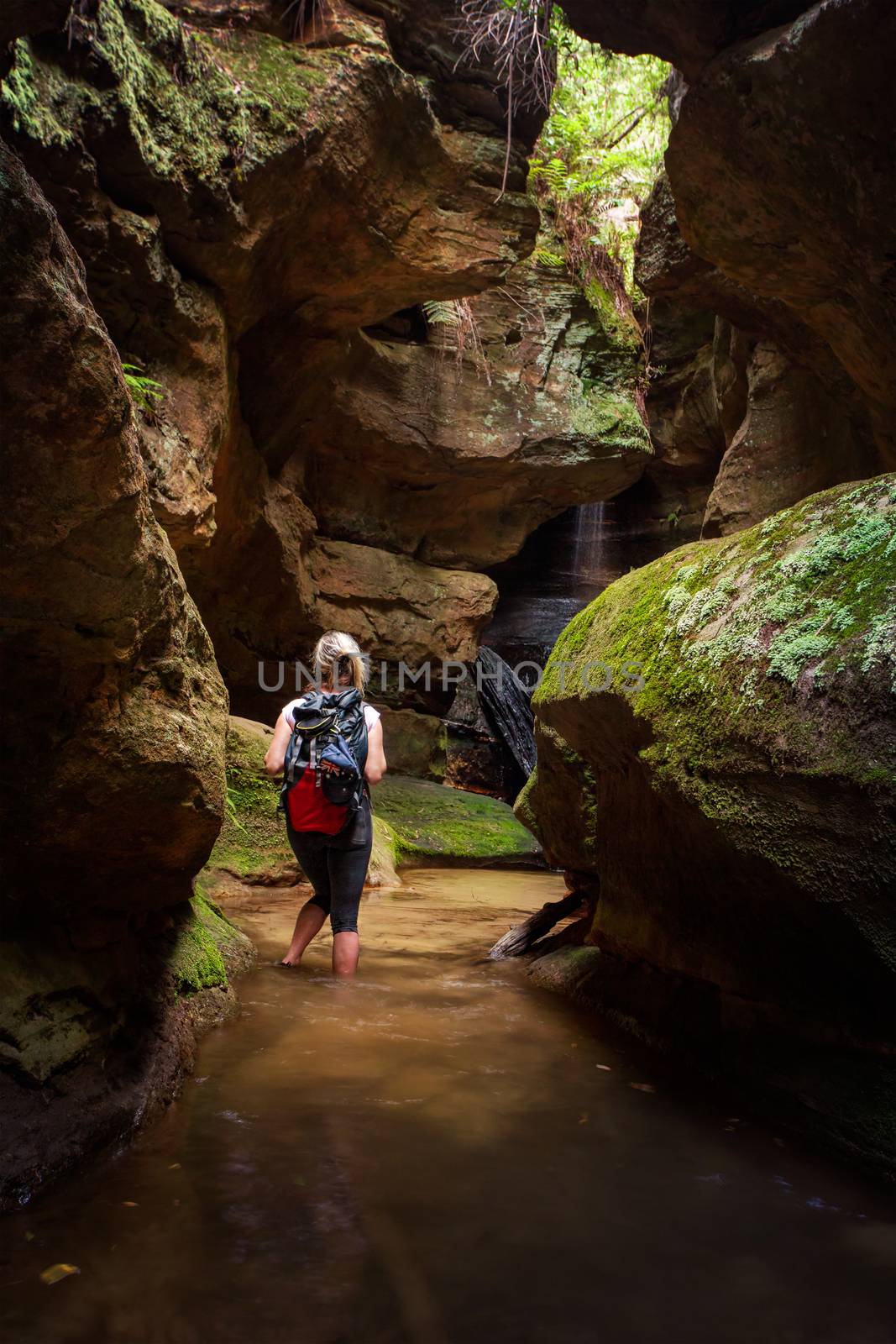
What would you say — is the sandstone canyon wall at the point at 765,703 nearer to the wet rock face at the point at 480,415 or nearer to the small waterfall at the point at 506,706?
the wet rock face at the point at 480,415

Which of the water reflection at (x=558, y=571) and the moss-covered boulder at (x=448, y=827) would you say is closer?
the moss-covered boulder at (x=448, y=827)

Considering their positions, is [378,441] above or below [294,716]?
above

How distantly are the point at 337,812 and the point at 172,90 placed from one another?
5.27 m

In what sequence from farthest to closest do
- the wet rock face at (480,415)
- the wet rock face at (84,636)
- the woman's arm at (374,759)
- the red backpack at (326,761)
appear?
the wet rock face at (480,415)
the woman's arm at (374,759)
the red backpack at (326,761)
the wet rock face at (84,636)

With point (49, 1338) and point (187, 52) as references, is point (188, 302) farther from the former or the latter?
point (49, 1338)

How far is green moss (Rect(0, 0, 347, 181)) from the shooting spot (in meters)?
5.25

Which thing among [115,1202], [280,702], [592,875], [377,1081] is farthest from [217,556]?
[115,1202]

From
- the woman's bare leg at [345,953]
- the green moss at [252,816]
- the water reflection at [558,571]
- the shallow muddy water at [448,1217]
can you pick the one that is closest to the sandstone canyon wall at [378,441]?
the shallow muddy water at [448,1217]

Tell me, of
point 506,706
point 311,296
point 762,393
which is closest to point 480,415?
point 311,296

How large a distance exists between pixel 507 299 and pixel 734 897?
38.1 ft

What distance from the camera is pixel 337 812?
4113mm

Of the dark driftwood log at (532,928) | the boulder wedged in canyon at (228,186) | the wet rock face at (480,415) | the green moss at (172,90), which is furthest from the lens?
the wet rock face at (480,415)

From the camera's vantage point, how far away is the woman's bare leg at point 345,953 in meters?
4.08

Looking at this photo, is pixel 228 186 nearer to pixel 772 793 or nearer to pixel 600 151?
pixel 772 793
